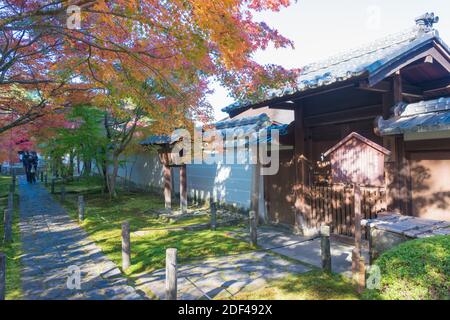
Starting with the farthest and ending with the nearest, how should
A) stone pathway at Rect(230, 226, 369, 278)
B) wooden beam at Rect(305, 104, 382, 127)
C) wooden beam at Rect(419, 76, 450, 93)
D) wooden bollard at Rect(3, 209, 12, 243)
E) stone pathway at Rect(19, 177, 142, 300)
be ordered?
1. wooden bollard at Rect(3, 209, 12, 243)
2. wooden beam at Rect(419, 76, 450, 93)
3. wooden beam at Rect(305, 104, 382, 127)
4. stone pathway at Rect(230, 226, 369, 278)
5. stone pathway at Rect(19, 177, 142, 300)

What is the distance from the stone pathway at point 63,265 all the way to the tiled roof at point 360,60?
5.75m

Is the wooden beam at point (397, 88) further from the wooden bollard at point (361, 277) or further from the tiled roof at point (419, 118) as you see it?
the wooden bollard at point (361, 277)

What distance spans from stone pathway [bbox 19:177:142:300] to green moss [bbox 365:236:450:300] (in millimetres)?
3872

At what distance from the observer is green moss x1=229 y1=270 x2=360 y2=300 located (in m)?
5.11

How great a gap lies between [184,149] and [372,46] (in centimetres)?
781

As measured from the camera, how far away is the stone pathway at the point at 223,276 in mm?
5461

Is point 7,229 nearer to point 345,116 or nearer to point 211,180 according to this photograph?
point 211,180

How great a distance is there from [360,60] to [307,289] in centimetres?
598

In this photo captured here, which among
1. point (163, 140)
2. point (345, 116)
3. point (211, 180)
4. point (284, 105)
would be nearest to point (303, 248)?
point (345, 116)

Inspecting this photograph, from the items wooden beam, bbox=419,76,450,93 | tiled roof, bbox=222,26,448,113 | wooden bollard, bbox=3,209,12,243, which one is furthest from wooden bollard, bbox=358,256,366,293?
wooden bollard, bbox=3,209,12,243

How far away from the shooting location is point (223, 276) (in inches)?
241

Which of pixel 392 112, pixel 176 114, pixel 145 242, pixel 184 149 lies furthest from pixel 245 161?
pixel 392 112

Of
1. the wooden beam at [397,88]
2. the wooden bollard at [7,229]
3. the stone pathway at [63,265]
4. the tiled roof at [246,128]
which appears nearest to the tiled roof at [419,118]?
the wooden beam at [397,88]

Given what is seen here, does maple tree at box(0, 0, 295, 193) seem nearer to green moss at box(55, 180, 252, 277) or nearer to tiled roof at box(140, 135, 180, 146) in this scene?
tiled roof at box(140, 135, 180, 146)
